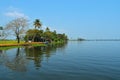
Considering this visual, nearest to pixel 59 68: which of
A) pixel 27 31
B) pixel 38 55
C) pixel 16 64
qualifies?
pixel 16 64

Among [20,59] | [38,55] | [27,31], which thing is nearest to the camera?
[20,59]

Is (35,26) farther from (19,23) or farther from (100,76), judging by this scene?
(100,76)

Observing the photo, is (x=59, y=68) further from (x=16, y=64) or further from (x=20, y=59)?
(x=20, y=59)

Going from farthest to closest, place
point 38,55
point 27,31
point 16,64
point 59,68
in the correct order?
1. point 27,31
2. point 38,55
3. point 16,64
4. point 59,68

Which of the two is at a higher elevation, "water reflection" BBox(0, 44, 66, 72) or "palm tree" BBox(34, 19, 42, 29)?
"palm tree" BBox(34, 19, 42, 29)

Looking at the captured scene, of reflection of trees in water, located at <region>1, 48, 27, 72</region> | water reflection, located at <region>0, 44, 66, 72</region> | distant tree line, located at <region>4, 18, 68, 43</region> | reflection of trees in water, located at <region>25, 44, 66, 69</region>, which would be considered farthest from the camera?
distant tree line, located at <region>4, 18, 68, 43</region>

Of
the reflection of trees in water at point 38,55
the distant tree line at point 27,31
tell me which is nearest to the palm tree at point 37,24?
the distant tree line at point 27,31

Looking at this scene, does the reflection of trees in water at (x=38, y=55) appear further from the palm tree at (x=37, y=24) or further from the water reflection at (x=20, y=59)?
the palm tree at (x=37, y=24)

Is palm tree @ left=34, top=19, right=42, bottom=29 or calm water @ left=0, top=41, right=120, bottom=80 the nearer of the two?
calm water @ left=0, top=41, right=120, bottom=80

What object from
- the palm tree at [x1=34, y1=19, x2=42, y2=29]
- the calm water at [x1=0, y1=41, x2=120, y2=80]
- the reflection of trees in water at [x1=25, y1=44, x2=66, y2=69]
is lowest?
the calm water at [x1=0, y1=41, x2=120, y2=80]

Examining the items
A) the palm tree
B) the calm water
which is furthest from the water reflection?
the palm tree

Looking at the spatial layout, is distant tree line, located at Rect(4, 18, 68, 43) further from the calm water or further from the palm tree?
the calm water

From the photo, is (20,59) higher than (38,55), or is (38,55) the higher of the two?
(38,55)

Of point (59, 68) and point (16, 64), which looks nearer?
point (59, 68)
